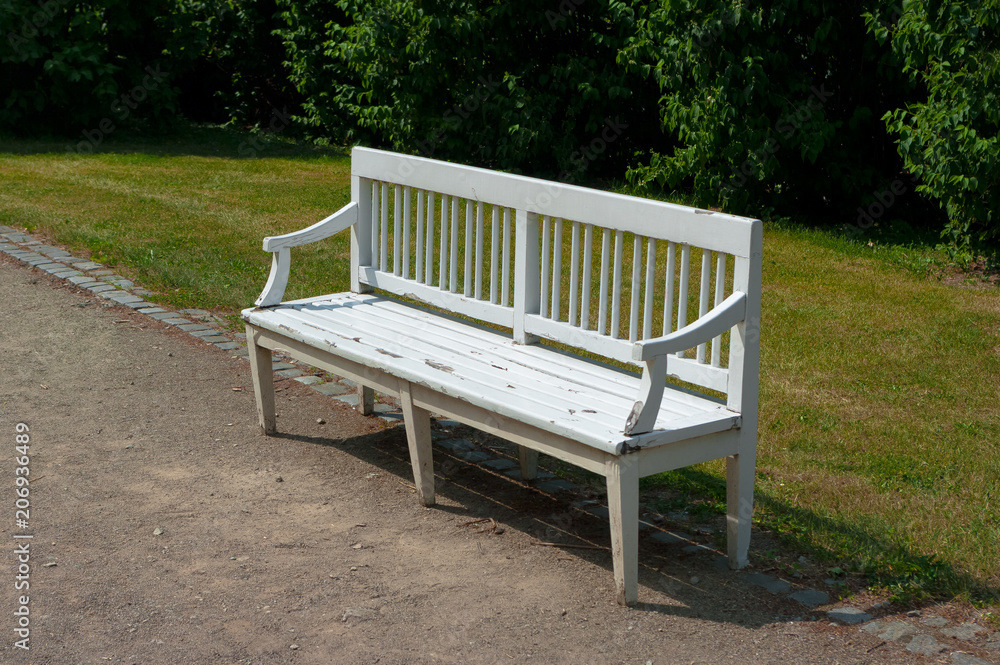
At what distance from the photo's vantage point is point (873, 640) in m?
3.38

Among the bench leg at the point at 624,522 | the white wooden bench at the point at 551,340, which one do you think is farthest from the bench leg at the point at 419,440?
the bench leg at the point at 624,522

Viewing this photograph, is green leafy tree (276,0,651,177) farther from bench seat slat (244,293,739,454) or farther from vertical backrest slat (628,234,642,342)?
vertical backrest slat (628,234,642,342)

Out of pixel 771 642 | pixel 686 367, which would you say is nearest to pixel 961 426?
pixel 686 367

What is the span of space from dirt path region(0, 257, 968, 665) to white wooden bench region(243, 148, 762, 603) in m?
0.21

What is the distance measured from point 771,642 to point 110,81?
13591 mm

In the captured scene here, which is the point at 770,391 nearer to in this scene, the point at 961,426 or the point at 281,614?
the point at 961,426

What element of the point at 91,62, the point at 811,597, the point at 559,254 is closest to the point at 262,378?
the point at 559,254

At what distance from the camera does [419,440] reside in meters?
4.30

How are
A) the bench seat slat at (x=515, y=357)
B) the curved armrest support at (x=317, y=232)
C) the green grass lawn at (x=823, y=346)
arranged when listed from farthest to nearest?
the curved armrest support at (x=317, y=232), the green grass lawn at (x=823, y=346), the bench seat slat at (x=515, y=357)

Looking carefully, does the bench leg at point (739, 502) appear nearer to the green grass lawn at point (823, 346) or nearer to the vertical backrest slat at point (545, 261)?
the green grass lawn at point (823, 346)

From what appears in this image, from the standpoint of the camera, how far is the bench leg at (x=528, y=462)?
180 inches

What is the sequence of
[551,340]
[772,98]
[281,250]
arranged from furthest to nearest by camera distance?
1. [772,98]
2. [281,250]
3. [551,340]

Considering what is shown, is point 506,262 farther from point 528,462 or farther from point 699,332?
point 699,332

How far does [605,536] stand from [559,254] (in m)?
1.13
